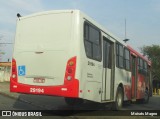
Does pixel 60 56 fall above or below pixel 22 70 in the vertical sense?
above

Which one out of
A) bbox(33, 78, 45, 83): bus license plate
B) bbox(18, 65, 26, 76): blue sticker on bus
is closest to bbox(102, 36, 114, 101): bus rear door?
bbox(33, 78, 45, 83): bus license plate

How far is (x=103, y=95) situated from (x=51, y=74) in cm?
269

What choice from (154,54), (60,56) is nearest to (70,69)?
(60,56)

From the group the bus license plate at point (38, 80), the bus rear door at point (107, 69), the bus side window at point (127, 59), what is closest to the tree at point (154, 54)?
the bus side window at point (127, 59)

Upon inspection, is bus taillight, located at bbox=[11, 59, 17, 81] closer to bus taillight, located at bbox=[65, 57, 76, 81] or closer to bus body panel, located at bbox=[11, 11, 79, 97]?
bus body panel, located at bbox=[11, 11, 79, 97]

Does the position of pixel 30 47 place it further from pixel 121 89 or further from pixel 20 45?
pixel 121 89

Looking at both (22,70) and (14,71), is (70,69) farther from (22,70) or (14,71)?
(14,71)

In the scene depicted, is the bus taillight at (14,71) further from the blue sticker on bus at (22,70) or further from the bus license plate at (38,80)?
the bus license plate at (38,80)

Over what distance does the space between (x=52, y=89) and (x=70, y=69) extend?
2.83ft

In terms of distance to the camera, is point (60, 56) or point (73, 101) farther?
point (73, 101)

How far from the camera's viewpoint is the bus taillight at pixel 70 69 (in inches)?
440

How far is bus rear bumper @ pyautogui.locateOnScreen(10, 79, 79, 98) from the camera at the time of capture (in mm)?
11062

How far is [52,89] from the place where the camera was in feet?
37.5

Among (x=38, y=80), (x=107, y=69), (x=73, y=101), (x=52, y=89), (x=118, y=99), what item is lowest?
(x=73, y=101)
